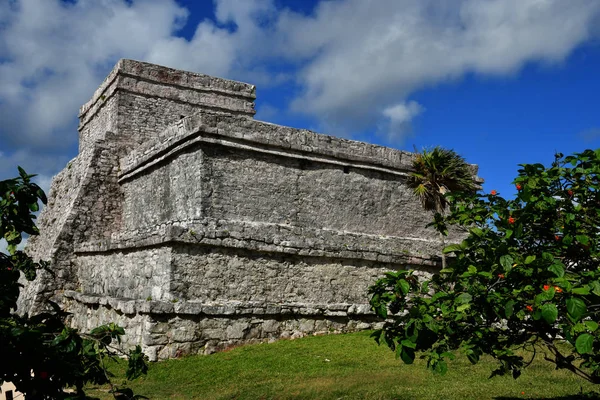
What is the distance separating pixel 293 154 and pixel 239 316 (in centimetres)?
346

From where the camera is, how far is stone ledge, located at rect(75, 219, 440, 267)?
9469 millimetres

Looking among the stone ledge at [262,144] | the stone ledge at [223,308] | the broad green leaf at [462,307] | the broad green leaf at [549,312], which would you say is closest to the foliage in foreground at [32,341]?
the broad green leaf at [462,307]

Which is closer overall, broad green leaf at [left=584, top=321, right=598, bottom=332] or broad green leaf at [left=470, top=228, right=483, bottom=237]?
broad green leaf at [left=584, top=321, right=598, bottom=332]

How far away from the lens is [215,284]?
31.2ft

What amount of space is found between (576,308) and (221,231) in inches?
275

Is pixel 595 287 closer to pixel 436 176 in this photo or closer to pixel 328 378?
pixel 328 378

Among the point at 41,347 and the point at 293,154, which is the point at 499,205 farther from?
the point at 293,154

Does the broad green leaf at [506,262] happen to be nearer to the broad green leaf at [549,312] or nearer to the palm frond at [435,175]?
the broad green leaf at [549,312]

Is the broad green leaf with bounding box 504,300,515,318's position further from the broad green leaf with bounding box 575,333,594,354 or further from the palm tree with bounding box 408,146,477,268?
the palm tree with bounding box 408,146,477,268

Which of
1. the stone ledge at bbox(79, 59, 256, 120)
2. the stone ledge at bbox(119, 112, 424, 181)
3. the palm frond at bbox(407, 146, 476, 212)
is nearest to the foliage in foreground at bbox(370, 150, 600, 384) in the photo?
the stone ledge at bbox(119, 112, 424, 181)

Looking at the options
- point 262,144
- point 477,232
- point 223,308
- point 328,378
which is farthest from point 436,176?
point 477,232

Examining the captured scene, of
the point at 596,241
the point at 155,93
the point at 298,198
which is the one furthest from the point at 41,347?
the point at 155,93

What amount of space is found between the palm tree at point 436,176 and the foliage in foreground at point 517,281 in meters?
7.91

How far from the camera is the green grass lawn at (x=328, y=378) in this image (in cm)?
679
